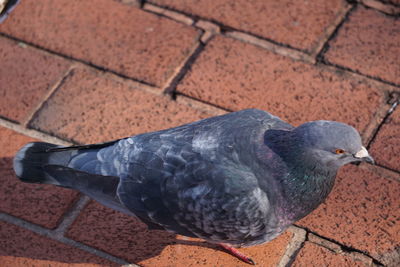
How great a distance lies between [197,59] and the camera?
3625mm

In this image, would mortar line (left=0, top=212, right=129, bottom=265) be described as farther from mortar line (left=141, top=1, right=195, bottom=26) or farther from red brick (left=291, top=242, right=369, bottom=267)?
mortar line (left=141, top=1, right=195, bottom=26)

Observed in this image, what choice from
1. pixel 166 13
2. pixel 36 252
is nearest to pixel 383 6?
pixel 166 13

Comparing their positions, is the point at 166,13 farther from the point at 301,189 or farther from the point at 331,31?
the point at 301,189

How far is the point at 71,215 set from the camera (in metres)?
3.03

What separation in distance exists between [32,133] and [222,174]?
137 cm

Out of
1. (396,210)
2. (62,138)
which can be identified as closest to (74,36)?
(62,138)

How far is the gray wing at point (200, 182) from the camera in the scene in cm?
248

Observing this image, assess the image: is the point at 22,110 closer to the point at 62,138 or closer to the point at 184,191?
the point at 62,138

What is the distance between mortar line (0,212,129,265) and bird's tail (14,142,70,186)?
0.35 metres

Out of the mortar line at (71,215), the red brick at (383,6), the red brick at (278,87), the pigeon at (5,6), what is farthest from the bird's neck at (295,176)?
the pigeon at (5,6)

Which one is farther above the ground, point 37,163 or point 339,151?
point 339,151

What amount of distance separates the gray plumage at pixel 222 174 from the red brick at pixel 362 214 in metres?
0.38

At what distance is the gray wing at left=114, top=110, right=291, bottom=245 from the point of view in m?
2.48

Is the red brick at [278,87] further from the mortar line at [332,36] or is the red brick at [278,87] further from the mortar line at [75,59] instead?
the mortar line at [75,59]
